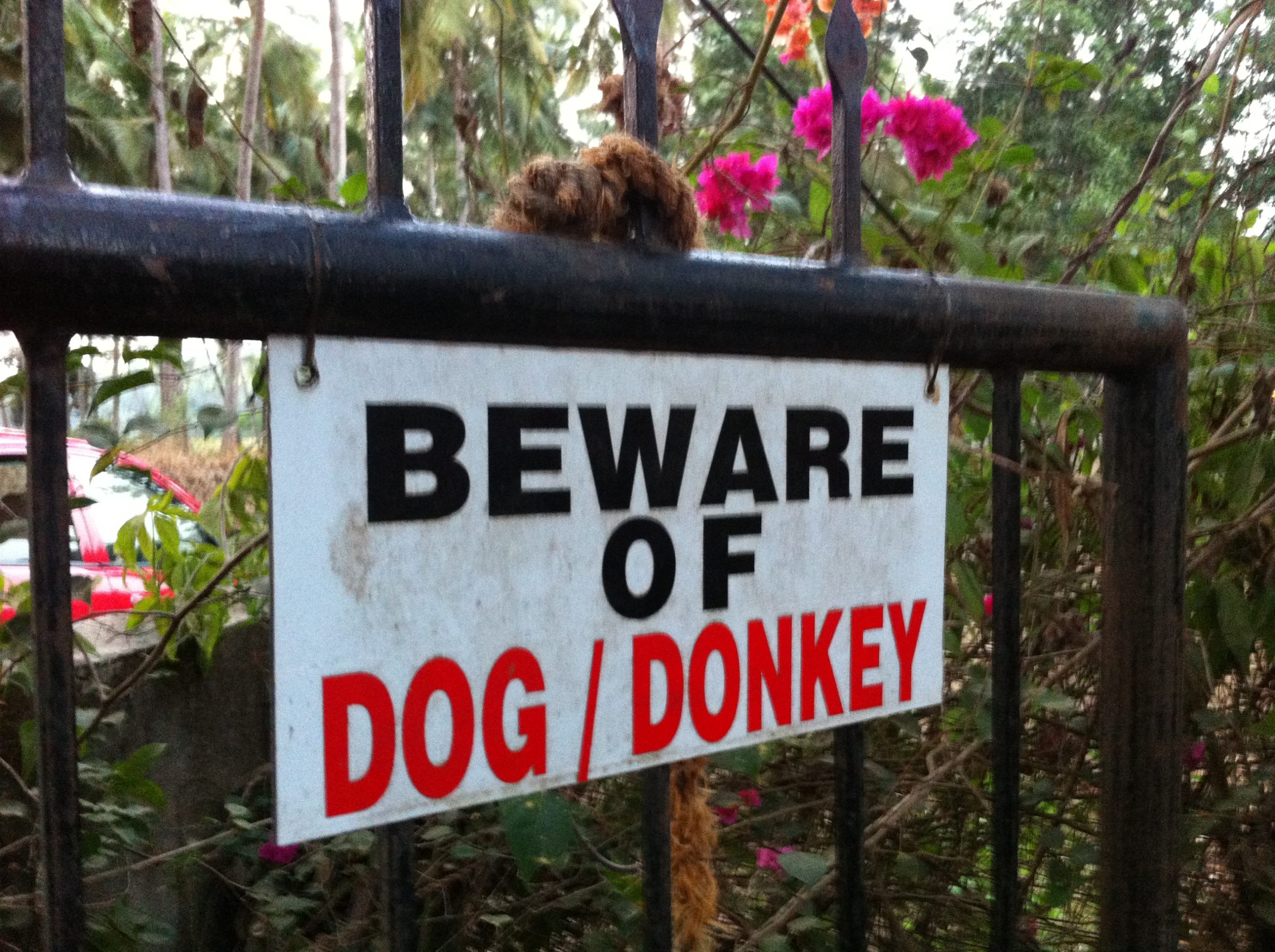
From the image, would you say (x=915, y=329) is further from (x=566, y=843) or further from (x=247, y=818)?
(x=247, y=818)

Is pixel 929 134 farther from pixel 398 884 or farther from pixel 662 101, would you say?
pixel 398 884

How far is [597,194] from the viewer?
0.64m

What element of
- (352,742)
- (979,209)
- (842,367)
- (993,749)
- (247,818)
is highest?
(979,209)

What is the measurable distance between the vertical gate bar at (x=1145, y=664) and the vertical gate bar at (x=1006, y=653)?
12 cm

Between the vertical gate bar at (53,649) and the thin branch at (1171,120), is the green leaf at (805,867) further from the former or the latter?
the thin branch at (1171,120)

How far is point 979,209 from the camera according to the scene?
185 cm

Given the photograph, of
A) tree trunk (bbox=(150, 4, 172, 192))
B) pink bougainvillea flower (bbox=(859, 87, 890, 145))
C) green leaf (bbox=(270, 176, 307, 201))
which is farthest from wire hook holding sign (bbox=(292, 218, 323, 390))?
tree trunk (bbox=(150, 4, 172, 192))

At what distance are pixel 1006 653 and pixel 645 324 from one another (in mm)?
464

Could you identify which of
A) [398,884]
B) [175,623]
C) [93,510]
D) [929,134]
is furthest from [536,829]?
[93,510]

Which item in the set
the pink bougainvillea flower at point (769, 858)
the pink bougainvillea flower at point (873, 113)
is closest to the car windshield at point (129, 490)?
the pink bougainvillea flower at point (769, 858)

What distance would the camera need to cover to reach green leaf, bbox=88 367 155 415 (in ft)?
3.73

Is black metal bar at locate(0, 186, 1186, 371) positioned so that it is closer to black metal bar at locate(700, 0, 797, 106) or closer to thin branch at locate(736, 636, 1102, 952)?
black metal bar at locate(700, 0, 797, 106)

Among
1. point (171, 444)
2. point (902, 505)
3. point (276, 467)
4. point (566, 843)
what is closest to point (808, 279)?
point (902, 505)

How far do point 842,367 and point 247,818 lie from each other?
1.62 meters
